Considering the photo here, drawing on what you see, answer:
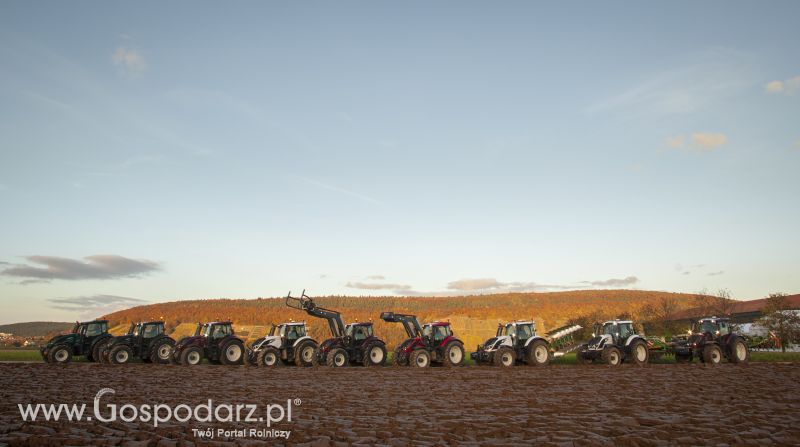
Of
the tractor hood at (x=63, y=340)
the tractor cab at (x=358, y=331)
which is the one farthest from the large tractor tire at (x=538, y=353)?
the tractor hood at (x=63, y=340)

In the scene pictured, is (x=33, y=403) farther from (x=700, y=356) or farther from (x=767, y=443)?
(x=700, y=356)

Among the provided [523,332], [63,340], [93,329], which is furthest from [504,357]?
[63,340]

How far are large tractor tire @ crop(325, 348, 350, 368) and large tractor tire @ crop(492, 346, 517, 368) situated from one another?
6.33 meters

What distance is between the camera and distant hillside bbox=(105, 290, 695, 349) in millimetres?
46781

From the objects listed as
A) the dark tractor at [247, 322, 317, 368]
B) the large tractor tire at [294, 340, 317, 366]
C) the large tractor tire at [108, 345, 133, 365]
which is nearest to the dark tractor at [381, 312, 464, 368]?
the large tractor tire at [294, 340, 317, 366]

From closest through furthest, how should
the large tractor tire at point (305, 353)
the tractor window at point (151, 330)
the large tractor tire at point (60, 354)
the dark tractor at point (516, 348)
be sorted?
1. the dark tractor at point (516, 348)
2. the large tractor tire at point (305, 353)
3. the large tractor tire at point (60, 354)
4. the tractor window at point (151, 330)

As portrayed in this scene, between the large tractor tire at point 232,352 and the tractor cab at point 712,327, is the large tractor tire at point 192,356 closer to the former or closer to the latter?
the large tractor tire at point 232,352

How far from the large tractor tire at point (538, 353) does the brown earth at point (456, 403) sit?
296cm

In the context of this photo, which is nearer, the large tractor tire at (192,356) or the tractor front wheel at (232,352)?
the large tractor tire at (192,356)

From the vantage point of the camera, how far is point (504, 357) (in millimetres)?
22000

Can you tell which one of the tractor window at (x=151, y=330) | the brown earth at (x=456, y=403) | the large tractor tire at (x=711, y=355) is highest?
the tractor window at (x=151, y=330)

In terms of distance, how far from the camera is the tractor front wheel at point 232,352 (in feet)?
77.8

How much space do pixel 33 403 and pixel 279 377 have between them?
24.8 feet

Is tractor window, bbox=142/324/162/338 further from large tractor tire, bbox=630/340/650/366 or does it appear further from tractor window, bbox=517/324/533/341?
large tractor tire, bbox=630/340/650/366
